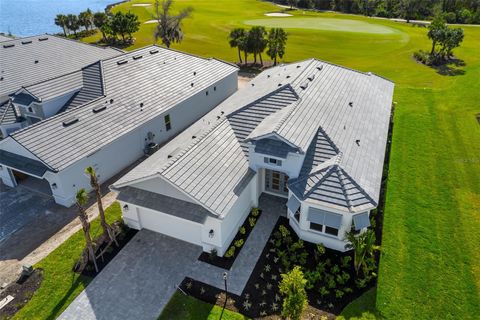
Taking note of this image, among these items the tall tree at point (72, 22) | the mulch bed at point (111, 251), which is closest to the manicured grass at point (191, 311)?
the mulch bed at point (111, 251)

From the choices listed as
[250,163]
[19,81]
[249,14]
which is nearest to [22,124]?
[19,81]

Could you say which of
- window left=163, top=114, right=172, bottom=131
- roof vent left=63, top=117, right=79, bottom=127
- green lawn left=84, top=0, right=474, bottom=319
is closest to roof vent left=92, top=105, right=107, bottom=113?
roof vent left=63, top=117, right=79, bottom=127

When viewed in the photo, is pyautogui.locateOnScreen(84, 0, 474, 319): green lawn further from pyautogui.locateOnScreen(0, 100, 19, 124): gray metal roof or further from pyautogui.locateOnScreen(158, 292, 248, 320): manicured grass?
pyautogui.locateOnScreen(0, 100, 19, 124): gray metal roof

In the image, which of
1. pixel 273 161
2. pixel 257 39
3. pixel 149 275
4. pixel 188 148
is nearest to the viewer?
pixel 149 275

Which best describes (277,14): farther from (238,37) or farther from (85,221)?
(85,221)

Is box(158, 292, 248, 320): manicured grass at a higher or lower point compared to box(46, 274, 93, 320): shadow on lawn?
lower

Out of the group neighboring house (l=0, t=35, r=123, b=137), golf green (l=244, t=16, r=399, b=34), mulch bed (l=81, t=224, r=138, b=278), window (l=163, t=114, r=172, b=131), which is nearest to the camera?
A: mulch bed (l=81, t=224, r=138, b=278)

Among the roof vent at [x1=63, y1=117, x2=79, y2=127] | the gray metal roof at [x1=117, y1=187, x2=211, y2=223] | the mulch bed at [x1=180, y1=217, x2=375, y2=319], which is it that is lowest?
the mulch bed at [x1=180, y1=217, x2=375, y2=319]

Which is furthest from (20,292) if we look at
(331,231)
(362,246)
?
(362,246)
